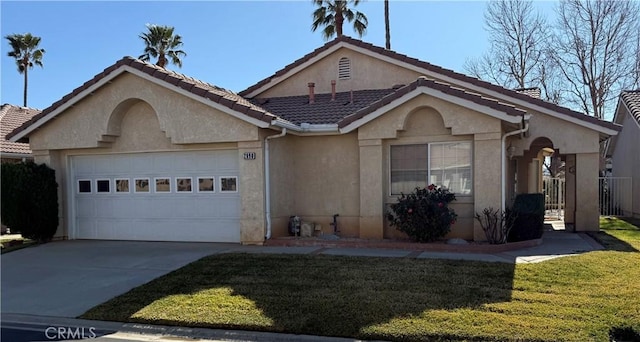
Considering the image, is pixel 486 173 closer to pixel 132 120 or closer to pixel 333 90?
pixel 333 90

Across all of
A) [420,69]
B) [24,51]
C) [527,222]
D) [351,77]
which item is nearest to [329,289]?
[527,222]

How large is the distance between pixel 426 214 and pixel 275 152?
167 inches

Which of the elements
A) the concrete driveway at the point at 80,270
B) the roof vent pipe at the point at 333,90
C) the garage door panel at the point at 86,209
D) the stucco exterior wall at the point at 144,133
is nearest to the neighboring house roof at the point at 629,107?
the roof vent pipe at the point at 333,90

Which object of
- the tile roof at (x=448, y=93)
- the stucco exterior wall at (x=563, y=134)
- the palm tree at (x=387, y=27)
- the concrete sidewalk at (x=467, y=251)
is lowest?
the concrete sidewalk at (x=467, y=251)

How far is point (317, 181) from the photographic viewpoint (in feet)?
43.5

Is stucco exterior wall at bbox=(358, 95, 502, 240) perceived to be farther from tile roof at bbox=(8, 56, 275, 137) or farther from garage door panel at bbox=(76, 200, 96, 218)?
garage door panel at bbox=(76, 200, 96, 218)

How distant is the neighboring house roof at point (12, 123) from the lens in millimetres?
17506

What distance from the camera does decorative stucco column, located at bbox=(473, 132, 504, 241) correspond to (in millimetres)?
11094

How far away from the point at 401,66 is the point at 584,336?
11.1 m

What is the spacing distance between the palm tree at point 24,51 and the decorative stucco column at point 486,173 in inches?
1663

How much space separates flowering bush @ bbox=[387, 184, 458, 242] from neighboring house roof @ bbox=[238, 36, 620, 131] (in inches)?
159

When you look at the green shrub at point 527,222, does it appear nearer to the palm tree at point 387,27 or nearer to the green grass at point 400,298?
the green grass at point 400,298

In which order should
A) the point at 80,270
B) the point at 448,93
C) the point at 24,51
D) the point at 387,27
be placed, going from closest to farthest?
1. the point at 80,270
2. the point at 448,93
3. the point at 387,27
4. the point at 24,51

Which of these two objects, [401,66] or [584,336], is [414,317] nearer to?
[584,336]
